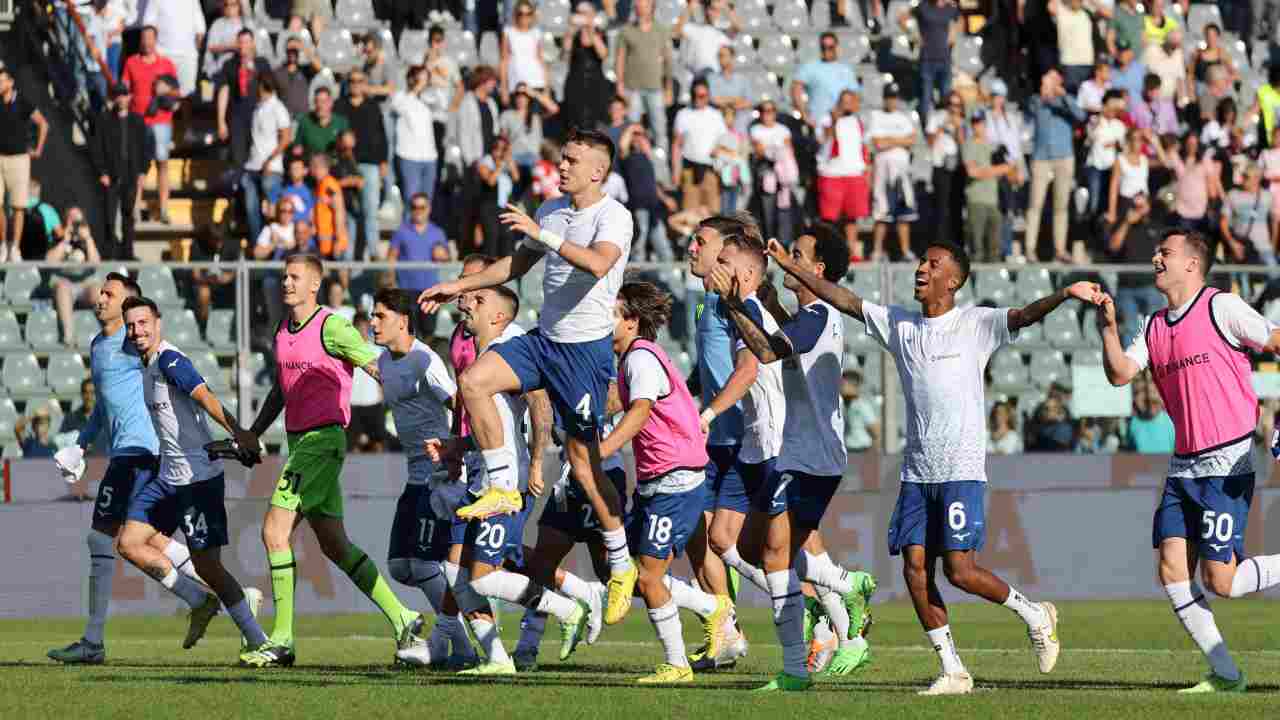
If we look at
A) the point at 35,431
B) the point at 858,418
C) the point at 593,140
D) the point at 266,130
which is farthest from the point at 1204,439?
the point at 266,130

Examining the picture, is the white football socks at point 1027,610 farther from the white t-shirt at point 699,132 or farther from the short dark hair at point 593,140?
the white t-shirt at point 699,132

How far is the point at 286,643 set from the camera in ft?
43.7

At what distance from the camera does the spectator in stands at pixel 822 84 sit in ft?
84.9

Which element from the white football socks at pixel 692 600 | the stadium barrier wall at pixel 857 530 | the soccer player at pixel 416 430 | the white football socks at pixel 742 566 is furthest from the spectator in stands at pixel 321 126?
the white football socks at pixel 692 600

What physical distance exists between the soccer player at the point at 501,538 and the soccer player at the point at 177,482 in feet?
5.18

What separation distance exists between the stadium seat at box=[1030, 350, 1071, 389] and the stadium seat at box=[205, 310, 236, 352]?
7.23 metres

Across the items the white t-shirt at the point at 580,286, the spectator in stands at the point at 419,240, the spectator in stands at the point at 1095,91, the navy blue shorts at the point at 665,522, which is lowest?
the navy blue shorts at the point at 665,522

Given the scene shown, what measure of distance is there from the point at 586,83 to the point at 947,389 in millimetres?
14080

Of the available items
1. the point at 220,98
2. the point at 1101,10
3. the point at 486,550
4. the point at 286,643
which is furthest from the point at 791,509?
the point at 1101,10

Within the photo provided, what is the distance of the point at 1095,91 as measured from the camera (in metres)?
26.5

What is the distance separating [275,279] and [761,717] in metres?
10.8

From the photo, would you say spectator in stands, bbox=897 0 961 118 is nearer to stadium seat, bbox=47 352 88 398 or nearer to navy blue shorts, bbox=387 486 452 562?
stadium seat, bbox=47 352 88 398

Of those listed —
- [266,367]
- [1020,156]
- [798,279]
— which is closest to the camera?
[798,279]

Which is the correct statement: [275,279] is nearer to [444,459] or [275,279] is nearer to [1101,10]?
[444,459]
